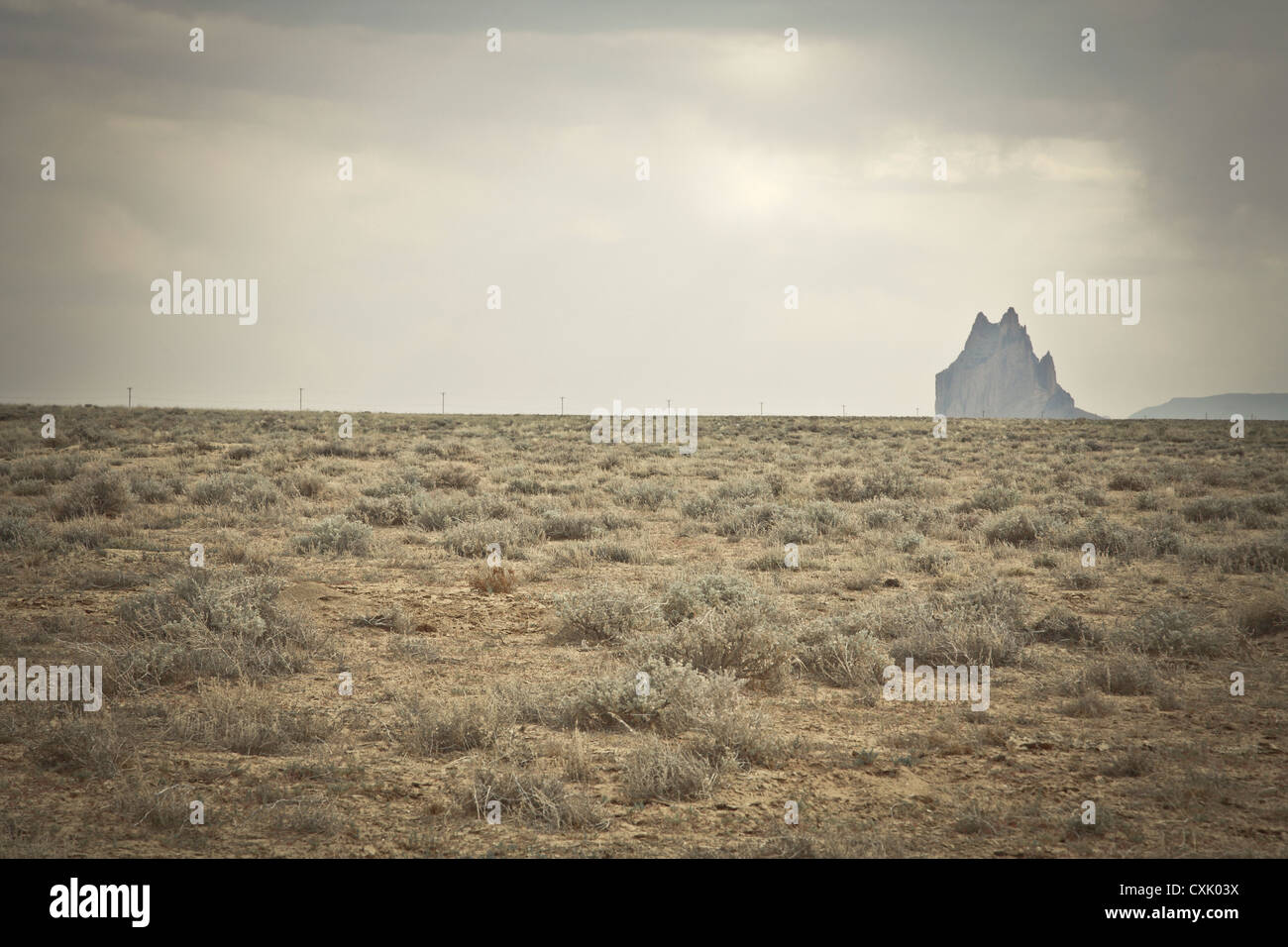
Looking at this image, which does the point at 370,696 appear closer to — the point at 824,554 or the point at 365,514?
the point at 824,554

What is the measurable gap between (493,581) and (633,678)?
5117 millimetres

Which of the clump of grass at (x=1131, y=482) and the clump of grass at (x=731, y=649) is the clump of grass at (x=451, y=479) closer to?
the clump of grass at (x=731, y=649)

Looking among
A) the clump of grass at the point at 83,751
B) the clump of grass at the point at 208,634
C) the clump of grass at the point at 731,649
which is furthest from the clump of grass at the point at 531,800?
the clump of grass at the point at 208,634

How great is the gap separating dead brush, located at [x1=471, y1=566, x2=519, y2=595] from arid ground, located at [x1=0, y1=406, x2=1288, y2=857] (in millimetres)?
53

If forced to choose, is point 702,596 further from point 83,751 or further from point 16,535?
point 16,535

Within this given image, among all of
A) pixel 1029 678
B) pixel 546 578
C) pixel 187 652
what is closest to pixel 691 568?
pixel 546 578

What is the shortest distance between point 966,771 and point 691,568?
24.4 ft

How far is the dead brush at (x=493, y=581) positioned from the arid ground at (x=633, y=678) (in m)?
0.05

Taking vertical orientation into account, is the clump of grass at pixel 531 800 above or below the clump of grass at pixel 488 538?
below

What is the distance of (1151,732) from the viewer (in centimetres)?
694

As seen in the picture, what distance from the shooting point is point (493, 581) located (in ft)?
40.4

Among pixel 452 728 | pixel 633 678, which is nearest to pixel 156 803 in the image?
pixel 452 728

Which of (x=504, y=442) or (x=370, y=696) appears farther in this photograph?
(x=504, y=442)

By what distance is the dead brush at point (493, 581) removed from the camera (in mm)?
12234
